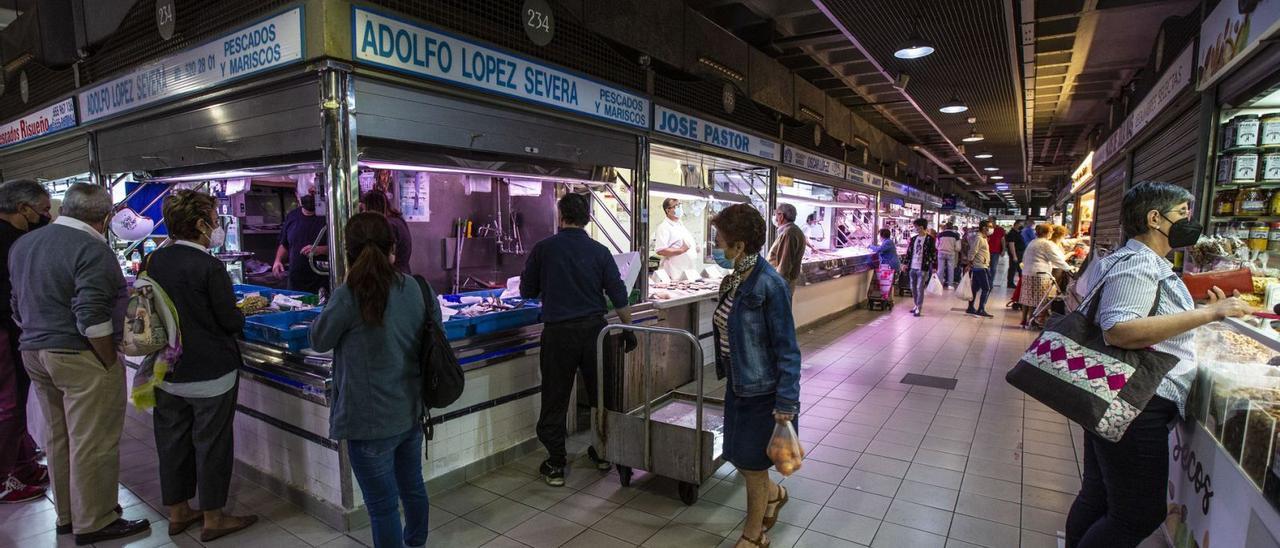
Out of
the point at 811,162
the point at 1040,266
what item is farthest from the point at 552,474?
the point at 1040,266

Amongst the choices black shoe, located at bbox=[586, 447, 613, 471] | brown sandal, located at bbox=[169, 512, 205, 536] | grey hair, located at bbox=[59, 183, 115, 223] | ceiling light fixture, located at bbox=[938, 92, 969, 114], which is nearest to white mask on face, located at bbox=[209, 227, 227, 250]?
grey hair, located at bbox=[59, 183, 115, 223]

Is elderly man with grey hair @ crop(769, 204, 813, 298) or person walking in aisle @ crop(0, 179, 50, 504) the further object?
elderly man with grey hair @ crop(769, 204, 813, 298)

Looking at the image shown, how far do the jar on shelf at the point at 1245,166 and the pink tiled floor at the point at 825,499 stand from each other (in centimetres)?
202

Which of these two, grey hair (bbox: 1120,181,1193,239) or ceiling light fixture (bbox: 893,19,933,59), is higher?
ceiling light fixture (bbox: 893,19,933,59)

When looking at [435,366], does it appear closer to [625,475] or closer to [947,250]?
[625,475]

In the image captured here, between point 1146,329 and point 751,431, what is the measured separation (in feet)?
4.77

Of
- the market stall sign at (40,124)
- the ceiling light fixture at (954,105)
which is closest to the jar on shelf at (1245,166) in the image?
the ceiling light fixture at (954,105)

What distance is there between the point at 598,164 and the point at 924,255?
724 centimetres

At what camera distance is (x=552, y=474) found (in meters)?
3.61

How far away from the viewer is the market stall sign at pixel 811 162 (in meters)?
7.50

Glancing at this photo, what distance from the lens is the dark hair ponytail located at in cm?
229

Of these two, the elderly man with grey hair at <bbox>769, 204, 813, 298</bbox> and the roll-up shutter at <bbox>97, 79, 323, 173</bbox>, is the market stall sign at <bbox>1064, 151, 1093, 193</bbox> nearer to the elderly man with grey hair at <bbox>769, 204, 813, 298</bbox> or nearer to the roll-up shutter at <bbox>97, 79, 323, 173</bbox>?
the elderly man with grey hair at <bbox>769, 204, 813, 298</bbox>

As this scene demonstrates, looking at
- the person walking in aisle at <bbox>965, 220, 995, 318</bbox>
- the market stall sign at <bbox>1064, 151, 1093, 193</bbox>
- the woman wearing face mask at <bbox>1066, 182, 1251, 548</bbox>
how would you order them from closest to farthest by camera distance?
1. the woman wearing face mask at <bbox>1066, 182, 1251, 548</bbox>
2. the person walking in aisle at <bbox>965, 220, 995, 318</bbox>
3. the market stall sign at <bbox>1064, 151, 1093, 193</bbox>

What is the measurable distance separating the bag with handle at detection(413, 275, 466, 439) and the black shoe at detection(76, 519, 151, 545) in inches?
70.6
